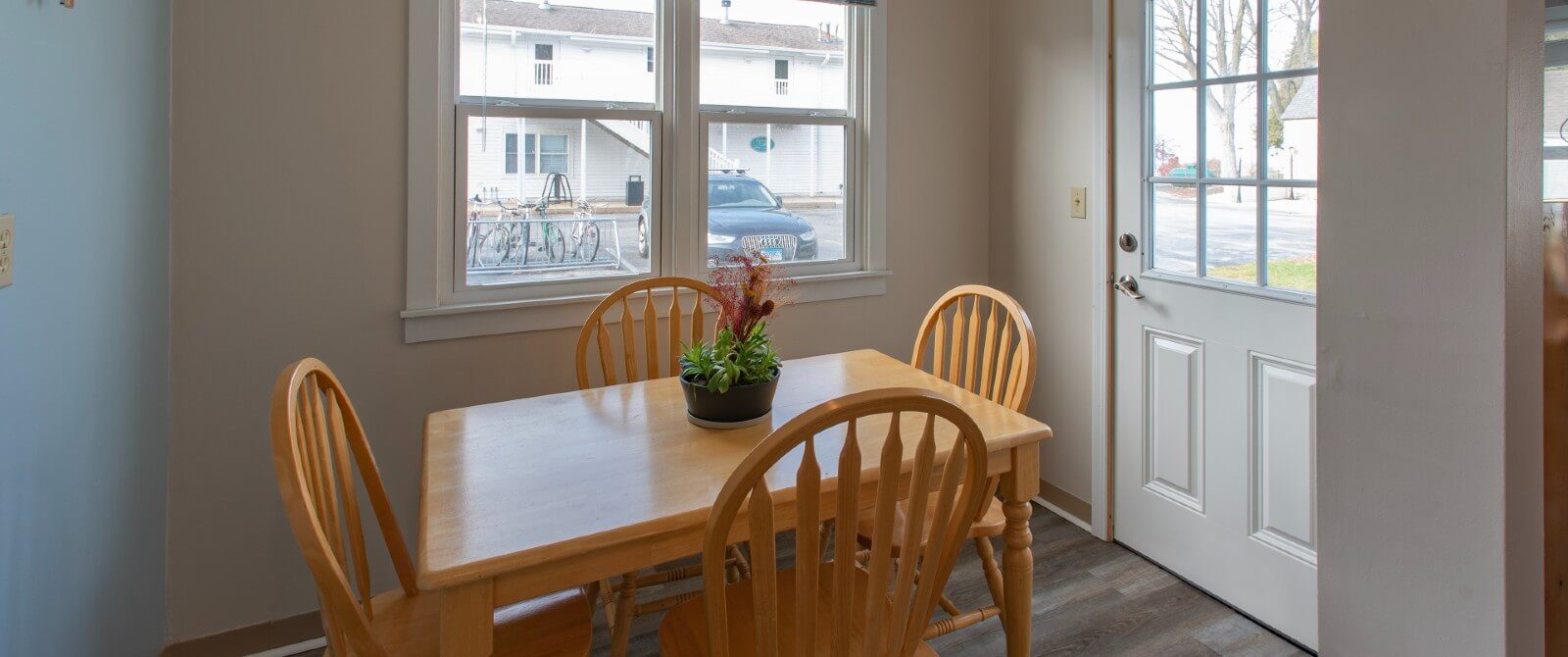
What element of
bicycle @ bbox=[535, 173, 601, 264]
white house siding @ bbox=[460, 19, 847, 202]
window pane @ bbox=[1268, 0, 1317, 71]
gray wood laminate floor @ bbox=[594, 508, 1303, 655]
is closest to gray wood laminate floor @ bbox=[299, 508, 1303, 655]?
gray wood laminate floor @ bbox=[594, 508, 1303, 655]

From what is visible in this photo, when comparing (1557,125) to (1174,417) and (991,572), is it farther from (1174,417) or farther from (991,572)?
(991,572)

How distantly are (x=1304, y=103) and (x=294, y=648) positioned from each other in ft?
9.09

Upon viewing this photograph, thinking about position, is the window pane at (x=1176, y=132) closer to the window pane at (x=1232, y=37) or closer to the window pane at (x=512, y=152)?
the window pane at (x=1232, y=37)

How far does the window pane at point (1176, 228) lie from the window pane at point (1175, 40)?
31cm

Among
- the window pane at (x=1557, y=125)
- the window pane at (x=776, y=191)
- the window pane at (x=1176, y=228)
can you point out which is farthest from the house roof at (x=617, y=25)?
the window pane at (x=1557, y=125)

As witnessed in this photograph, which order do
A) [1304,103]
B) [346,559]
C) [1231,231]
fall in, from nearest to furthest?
[346,559] → [1304,103] → [1231,231]

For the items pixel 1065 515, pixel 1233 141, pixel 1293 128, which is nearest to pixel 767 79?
pixel 1233 141

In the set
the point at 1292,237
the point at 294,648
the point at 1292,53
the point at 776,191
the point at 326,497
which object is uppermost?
the point at 1292,53

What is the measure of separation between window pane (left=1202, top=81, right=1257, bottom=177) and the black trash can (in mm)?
1546

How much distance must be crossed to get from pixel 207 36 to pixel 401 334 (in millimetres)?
782

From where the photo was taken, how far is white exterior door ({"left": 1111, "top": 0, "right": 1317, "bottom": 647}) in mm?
2064

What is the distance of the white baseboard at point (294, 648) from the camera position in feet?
6.93

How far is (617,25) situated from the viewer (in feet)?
7.89

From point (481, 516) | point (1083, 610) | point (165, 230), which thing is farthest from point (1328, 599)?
point (165, 230)
